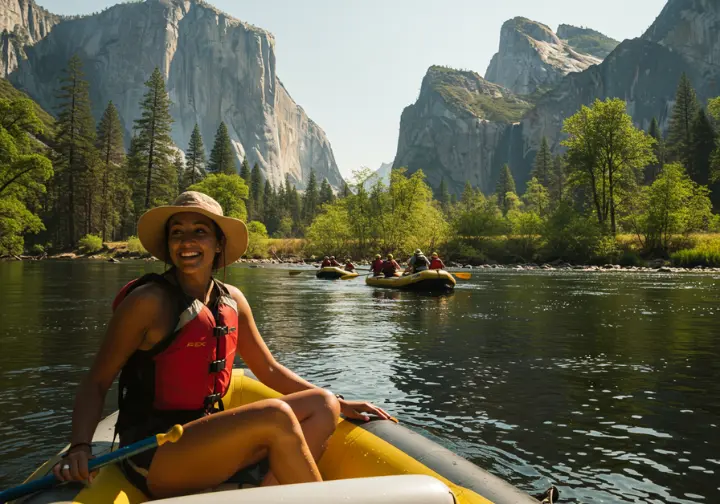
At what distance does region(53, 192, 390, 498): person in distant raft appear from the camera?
8.41ft

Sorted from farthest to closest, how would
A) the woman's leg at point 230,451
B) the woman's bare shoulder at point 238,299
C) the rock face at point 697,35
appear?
the rock face at point 697,35
the woman's bare shoulder at point 238,299
the woman's leg at point 230,451

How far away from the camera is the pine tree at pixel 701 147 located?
6188cm

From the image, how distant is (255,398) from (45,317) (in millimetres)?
10938

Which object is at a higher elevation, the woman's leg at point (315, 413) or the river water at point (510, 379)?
the woman's leg at point (315, 413)

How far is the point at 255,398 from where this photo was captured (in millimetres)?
4109

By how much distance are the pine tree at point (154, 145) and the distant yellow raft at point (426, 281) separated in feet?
147

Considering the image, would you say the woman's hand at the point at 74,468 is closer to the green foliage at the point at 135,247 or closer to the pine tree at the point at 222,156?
the green foliage at the point at 135,247

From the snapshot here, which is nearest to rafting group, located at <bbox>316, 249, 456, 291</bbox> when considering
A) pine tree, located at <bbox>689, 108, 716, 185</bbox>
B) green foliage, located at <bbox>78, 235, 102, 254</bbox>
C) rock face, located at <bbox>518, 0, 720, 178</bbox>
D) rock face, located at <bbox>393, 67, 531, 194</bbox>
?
green foliage, located at <bbox>78, 235, 102, 254</bbox>

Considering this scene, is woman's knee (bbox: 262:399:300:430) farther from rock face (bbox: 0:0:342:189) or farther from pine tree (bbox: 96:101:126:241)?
rock face (bbox: 0:0:342:189)

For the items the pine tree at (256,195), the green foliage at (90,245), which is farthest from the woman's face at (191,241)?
the pine tree at (256,195)

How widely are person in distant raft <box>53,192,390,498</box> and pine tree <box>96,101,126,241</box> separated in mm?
Result: 63142

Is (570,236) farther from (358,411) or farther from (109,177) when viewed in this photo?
(109,177)

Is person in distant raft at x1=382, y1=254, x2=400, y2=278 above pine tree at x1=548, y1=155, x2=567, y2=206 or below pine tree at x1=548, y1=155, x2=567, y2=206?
below

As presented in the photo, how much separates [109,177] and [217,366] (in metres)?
66.5
